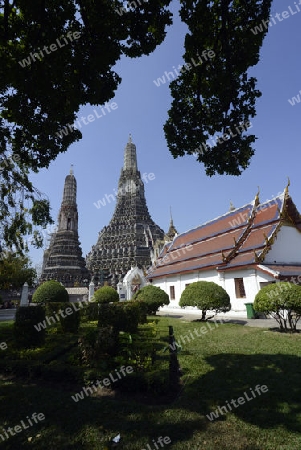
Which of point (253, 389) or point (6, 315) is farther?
point (6, 315)

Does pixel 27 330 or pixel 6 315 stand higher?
pixel 27 330

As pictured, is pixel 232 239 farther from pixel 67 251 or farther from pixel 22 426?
pixel 67 251

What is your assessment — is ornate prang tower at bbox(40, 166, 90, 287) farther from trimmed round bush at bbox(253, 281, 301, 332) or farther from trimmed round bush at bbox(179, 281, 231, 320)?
trimmed round bush at bbox(253, 281, 301, 332)

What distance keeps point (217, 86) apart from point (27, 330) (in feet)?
35.1

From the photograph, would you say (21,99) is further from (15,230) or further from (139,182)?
(139,182)

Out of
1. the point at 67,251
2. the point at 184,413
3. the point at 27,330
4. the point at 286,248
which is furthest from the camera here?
the point at 67,251

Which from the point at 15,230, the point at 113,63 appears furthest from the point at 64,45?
the point at 15,230

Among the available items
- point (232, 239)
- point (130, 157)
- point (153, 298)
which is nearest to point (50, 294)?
point (153, 298)

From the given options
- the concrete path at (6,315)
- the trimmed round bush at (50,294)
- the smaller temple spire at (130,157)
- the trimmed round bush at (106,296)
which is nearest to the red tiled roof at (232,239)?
the trimmed round bush at (106,296)

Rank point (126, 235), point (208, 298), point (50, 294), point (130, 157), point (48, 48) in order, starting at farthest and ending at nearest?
point (130, 157) < point (126, 235) < point (50, 294) < point (208, 298) < point (48, 48)

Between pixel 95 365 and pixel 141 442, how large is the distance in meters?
3.33

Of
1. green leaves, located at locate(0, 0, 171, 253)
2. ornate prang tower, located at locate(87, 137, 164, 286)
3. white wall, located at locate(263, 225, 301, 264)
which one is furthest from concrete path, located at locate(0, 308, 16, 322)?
ornate prang tower, located at locate(87, 137, 164, 286)

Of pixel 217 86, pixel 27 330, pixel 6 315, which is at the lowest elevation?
pixel 6 315

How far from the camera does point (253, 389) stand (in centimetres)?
568
